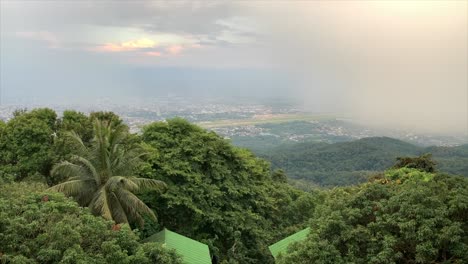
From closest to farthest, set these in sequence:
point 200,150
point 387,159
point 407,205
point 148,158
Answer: point 407,205 → point 148,158 → point 200,150 → point 387,159

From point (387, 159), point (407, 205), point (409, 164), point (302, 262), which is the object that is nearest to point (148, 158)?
point (302, 262)

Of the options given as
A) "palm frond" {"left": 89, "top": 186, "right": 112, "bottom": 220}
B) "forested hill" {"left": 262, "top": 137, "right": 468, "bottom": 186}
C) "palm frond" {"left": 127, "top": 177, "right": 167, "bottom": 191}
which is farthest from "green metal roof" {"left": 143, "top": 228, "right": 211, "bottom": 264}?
"forested hill" {"left": 262, "top": 137, "right": 468, "bottom": 186}

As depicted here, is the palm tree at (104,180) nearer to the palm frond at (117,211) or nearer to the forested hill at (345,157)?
the palm frond at (117,211)

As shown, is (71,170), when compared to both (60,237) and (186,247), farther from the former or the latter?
(60,237)

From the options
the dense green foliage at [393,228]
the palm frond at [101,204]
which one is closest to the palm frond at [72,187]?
the palm frond at [101,204]

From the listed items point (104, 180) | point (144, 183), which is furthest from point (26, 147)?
point (144, 183)

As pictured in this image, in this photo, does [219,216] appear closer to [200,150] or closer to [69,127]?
[200,150]
